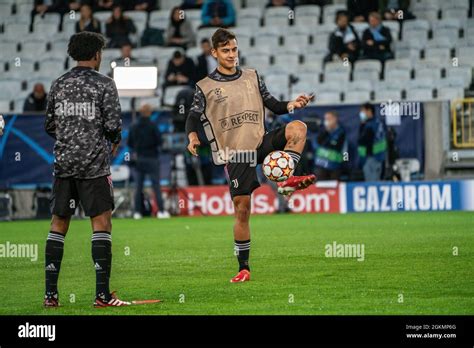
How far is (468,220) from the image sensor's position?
20.4m

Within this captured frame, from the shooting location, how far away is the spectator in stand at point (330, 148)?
83.5ft

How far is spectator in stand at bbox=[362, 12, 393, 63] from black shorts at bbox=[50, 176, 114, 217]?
55.6 ft

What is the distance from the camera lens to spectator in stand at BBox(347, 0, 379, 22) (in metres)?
27.2

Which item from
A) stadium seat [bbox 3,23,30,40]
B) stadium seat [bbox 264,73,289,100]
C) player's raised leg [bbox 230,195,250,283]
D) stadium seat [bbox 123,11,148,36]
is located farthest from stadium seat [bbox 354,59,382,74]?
player's raised leg [bbox 230,195,250,283]

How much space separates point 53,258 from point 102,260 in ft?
1.55

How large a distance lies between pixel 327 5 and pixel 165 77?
14.6 feet

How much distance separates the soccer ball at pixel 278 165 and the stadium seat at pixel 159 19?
18.6 metres

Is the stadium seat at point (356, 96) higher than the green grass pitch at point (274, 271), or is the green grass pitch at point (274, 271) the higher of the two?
the stadium seat at point (356, 96)

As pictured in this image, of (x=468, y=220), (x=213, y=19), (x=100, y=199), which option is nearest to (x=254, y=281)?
(x=100, y=199)

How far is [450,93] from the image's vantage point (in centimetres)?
2647

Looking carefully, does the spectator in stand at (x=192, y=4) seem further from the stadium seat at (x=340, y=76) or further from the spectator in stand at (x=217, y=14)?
the stadium seat at (x=340, y=76)

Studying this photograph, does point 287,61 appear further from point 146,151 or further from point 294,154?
point 294,154
